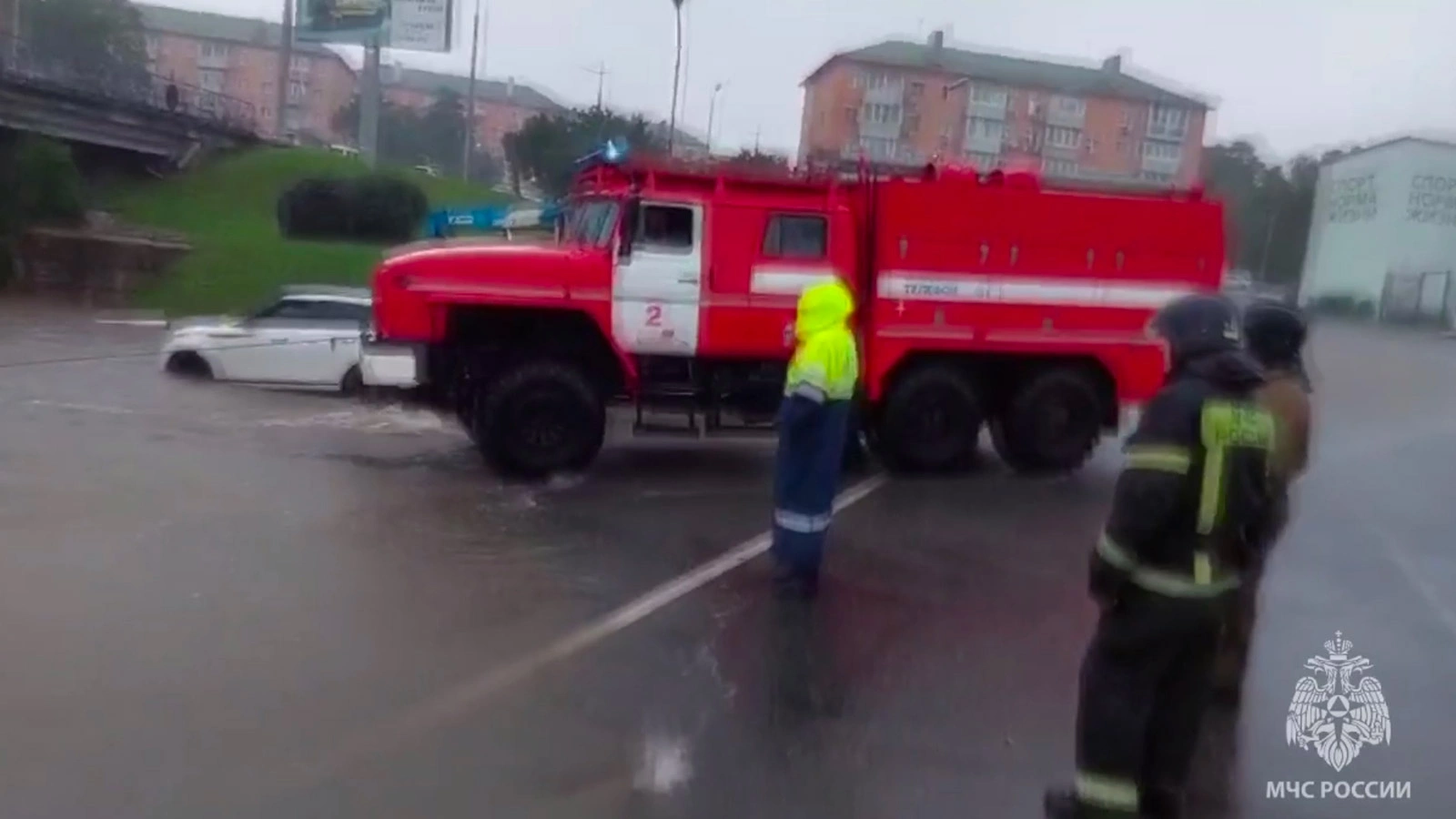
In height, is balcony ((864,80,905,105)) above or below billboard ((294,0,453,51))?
below

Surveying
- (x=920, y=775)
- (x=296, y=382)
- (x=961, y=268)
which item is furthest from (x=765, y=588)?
(x=296, y=382)

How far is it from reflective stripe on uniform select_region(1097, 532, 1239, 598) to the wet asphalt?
1.25 metres

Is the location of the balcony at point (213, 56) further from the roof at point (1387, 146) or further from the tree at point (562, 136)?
the roof at point (1387, 146)

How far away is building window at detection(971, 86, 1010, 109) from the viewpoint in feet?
86.6

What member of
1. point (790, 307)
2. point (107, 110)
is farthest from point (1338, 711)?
point (107, 110)

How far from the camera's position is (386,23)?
154 feet

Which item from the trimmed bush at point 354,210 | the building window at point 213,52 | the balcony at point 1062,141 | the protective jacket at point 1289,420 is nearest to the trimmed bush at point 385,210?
the trimmed bush at point 354,210

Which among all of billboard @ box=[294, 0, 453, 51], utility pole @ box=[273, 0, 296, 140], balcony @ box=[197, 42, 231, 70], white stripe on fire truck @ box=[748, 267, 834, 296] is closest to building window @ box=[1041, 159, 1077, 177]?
white stripe on fire truck @ box=[748, 267, 834, 296]

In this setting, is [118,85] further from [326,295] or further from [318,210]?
[326,295]

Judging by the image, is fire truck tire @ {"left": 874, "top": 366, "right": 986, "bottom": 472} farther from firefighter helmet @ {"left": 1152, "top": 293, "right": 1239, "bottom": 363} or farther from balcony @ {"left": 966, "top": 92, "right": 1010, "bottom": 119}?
balcony @ {"left": 966, "top": 92, "right": 1010, "bottom": 119}

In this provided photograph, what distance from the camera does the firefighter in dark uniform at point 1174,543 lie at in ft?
14.9

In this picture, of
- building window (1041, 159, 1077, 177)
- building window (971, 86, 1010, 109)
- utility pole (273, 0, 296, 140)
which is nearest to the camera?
building window (1041, 159, 1077, 177)

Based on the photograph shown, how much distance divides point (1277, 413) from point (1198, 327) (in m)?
1.52

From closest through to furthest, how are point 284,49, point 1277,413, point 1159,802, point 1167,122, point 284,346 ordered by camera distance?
point 1159,802 → point 1277,413 → point 284,346 → point 1167,122 → point 284,49
